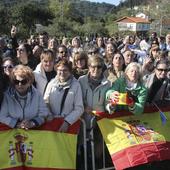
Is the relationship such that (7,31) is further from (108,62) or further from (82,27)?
(108,62)

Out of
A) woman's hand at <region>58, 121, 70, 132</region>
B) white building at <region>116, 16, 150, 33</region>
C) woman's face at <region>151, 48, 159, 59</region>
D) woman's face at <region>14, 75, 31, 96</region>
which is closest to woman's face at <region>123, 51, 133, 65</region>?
Answer: woman's face at <region>151, 48, 159, 59</region>

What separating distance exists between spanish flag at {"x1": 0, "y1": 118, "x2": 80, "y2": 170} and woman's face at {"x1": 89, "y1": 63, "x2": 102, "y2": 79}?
98 cm

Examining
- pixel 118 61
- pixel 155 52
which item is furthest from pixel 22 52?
pixel 155 52

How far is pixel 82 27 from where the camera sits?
69875 mm

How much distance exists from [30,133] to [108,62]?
12.6ft

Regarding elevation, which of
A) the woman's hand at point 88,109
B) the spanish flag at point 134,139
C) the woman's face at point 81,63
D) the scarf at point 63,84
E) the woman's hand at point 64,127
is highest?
the woman's face at point 81,63

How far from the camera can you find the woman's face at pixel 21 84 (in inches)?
237

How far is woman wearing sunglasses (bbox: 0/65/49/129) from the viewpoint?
6016 mm

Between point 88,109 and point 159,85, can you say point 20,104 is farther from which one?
point 159,85

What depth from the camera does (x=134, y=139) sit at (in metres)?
6.62

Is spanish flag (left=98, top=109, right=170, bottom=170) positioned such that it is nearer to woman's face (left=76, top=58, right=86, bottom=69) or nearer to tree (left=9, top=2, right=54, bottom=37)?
woman's face (left=76, top=58, right=86, bottom=69)

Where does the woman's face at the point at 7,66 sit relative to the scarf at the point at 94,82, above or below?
above

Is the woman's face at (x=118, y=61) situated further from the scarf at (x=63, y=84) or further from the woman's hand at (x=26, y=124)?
the woman's hand at (x=26, y=124)

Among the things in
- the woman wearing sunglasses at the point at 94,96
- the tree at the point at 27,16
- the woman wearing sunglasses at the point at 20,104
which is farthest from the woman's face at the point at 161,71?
the tree at the point at 27,16
